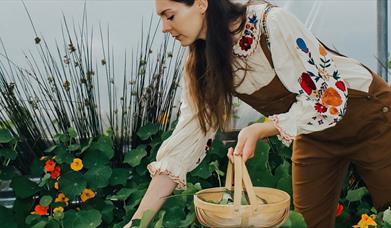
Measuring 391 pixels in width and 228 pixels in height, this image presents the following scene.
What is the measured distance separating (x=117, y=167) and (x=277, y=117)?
5.86ft

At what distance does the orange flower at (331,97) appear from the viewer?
204 centimetres

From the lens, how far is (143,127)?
3.47 m

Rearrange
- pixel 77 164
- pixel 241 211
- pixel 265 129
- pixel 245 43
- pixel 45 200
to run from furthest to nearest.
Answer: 1. pixel 77 164
2. pixel 45 200
3. pixel 245 43
4. pixel 265 129
5. pixel 241 211

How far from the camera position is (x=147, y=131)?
3.46 m

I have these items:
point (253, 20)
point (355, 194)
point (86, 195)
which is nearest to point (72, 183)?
point (86, 195)

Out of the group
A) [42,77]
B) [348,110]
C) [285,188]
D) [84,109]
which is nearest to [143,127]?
[84,109]

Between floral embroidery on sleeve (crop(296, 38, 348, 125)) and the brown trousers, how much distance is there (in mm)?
222

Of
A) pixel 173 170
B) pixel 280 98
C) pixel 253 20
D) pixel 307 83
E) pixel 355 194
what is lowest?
pixel 355 194

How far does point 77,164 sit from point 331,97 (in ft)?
5.40

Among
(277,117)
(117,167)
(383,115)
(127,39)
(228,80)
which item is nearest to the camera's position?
(277,117)

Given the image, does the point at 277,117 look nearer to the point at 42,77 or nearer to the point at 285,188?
the point at 285,188

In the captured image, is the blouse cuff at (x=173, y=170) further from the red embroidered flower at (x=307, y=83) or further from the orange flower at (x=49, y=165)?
the orange flower at (x=49, y=165)

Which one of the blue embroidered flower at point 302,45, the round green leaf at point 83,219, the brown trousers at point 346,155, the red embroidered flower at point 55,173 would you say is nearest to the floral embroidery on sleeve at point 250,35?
the blue embroidered flower at point 302,45

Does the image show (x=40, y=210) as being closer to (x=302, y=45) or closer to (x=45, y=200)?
(x=45, y=200)
